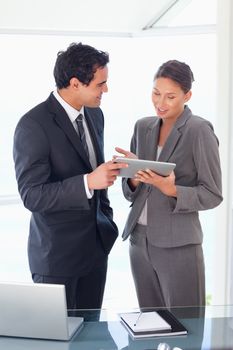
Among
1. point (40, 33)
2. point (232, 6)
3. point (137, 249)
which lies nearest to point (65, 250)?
point (137, 249)

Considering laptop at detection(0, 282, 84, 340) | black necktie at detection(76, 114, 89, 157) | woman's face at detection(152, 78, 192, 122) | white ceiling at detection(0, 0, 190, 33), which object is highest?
white ceiling at detection(0, 0, 190, 33)

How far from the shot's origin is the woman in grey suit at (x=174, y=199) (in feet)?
7.34

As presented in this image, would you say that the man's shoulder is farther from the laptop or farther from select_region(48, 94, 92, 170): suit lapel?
the laptop

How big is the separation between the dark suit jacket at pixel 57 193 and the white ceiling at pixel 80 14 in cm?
147

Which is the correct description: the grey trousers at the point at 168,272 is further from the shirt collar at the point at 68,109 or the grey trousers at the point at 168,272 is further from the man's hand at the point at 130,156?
the shirt collar at the point at 68,109

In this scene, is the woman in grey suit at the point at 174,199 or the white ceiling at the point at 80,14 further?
the white ceiling at the point at 80,14

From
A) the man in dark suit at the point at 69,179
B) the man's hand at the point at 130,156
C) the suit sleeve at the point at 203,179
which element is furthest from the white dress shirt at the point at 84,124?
the suit sleeve at the point at 203,179

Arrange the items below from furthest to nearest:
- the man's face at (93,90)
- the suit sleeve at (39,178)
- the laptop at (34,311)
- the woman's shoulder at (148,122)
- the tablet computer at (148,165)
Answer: the woman's shoulder at (148,122) < the man's face at (93,90) < the suit sleeve at (39,178) < the tablet computer at (148,165) < the laptop at (34,311)

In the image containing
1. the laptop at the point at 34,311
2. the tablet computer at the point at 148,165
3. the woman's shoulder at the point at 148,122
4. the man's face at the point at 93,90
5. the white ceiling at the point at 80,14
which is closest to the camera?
the laptop at the point at 34,311

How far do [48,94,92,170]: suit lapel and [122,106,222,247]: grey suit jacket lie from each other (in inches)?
12.6

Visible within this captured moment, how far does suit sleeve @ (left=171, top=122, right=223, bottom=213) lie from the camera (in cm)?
222

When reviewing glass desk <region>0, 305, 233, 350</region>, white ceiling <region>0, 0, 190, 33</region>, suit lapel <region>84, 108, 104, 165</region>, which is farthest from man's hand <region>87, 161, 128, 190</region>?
white ceiling <region>0, 0, 190, 33</region>

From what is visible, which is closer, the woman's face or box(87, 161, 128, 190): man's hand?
box(87, 161, 128, 190): man's hand

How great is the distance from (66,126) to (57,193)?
30cm
